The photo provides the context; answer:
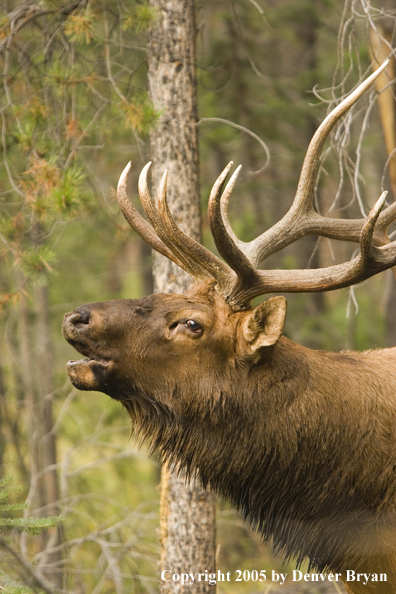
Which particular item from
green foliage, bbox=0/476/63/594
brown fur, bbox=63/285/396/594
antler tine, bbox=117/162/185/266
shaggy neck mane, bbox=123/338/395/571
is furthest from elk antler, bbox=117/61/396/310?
green foliage, bbox=0/476/63/594

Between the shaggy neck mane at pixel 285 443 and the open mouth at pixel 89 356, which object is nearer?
the open mouth at pixel 89 356

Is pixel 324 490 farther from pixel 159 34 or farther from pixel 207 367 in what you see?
pixel 159 34

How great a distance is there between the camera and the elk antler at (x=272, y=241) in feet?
11.8

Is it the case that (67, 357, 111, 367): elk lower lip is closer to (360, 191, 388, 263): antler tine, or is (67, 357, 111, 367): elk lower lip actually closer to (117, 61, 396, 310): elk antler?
(117, 61, 396, 310): elk antler

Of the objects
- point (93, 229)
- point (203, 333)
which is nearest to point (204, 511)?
point (203, 333)

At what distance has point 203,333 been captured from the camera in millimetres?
3764

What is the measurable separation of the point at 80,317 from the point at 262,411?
3.80 feet

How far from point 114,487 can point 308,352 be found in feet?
28.7

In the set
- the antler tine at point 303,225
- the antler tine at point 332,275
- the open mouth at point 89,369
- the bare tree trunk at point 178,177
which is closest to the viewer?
the antler tine at point 332,275

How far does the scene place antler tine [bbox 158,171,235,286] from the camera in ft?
12.6

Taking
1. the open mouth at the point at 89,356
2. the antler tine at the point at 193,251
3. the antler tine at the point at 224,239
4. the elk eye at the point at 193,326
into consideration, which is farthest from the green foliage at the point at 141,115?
the open mouth at the point at 89,356

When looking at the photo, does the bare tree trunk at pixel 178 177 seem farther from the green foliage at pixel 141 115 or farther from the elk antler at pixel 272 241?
the elk antler at pixel 272 241

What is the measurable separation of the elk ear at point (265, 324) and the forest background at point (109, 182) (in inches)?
62.9

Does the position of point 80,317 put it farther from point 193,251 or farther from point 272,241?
point 272,241
